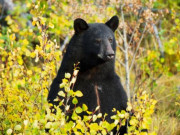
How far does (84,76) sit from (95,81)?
12 centimetres

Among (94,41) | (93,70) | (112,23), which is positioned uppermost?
(112,23)

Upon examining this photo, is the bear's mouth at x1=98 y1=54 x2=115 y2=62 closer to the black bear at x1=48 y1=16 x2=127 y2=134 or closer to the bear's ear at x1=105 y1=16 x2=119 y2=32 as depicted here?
the black bear at x1=48 y1=16 x2=127 y2=134

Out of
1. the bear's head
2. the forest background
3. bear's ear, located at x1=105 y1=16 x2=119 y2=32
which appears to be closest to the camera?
the forest background

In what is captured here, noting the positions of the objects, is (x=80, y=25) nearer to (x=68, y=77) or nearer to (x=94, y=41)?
(x=94, y=41)

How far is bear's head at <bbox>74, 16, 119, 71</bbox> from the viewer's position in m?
3.92

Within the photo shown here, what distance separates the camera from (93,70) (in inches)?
158

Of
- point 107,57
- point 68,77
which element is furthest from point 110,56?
point 68,77

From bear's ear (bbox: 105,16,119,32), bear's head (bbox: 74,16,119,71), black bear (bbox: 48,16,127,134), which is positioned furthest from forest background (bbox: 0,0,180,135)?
bear's ear (bbox: 105,16,119,32)

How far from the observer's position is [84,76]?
400cm

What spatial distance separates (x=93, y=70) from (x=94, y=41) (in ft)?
0.95

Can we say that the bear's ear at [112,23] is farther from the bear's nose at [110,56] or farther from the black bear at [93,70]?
the bear's nose at [110,56]

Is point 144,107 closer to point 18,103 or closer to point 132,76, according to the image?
point 18,103

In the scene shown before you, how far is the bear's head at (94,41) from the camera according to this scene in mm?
3922

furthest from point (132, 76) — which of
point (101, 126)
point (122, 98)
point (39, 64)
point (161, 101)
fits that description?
point (101, 126)
